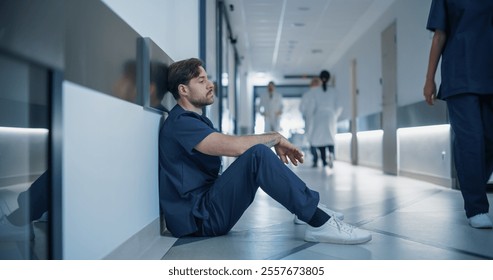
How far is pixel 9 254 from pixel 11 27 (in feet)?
1.77

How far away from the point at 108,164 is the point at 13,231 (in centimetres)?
51

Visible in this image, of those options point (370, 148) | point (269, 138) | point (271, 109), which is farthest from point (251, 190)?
point (271, 109)

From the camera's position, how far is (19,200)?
0.99m

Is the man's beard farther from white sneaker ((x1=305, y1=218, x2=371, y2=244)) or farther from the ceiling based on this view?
the ceiling

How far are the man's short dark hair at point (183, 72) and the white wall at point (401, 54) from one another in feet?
12.3

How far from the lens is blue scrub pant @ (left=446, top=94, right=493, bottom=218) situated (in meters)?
2.23

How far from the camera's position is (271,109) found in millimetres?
10133

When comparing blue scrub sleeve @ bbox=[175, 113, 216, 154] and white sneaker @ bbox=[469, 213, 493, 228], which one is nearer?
blue scrub sleeve @ bbox=[175, 113, 216, 154]

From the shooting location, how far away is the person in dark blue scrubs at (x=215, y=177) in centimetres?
183

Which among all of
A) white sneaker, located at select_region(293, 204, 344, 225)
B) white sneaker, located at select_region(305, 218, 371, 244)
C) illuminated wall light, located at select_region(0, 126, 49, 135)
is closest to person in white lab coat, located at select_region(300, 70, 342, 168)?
white sneaker, located at select_region(293, 204, 344, 225)

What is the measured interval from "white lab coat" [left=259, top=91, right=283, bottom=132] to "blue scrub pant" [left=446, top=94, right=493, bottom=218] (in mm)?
7819

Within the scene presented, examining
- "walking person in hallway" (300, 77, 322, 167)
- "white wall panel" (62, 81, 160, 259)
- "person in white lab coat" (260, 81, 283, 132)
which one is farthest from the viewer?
"person in white lab coat" (260, 81, 283, 132)
